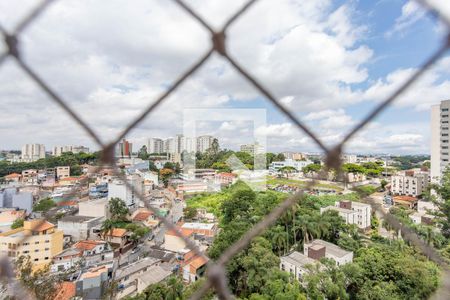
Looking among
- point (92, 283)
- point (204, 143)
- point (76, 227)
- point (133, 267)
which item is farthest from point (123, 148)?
point (204, 143)

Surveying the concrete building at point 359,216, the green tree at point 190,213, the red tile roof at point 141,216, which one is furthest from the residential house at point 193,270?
the concrete building at point 359,216

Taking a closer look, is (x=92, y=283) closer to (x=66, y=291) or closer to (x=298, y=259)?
(x=66, y=291)

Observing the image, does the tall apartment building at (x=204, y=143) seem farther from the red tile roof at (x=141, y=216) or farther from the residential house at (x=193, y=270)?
the residential house at (x=193, y=270)

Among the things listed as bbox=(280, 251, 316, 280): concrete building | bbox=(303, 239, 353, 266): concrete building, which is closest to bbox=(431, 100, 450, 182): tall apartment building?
bbox=(303, 239, 353, 266): concrete building

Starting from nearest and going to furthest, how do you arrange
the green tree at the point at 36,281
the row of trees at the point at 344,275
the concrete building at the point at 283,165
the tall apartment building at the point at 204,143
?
the green tree at the point at 36,281 < the row of trees at the point at 344,275 < the concrete building at the point at 283,165 < the tall apartment building at the point at 204,143

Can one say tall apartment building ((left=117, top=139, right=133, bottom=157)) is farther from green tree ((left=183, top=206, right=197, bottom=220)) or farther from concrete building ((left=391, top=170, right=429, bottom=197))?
concrete building ((left=391, top=170, right=429, bottom=197))

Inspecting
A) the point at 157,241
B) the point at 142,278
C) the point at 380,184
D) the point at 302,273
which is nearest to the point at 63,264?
the point at 142,278

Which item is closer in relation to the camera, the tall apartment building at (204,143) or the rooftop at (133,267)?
the rooftop at (133,267)
